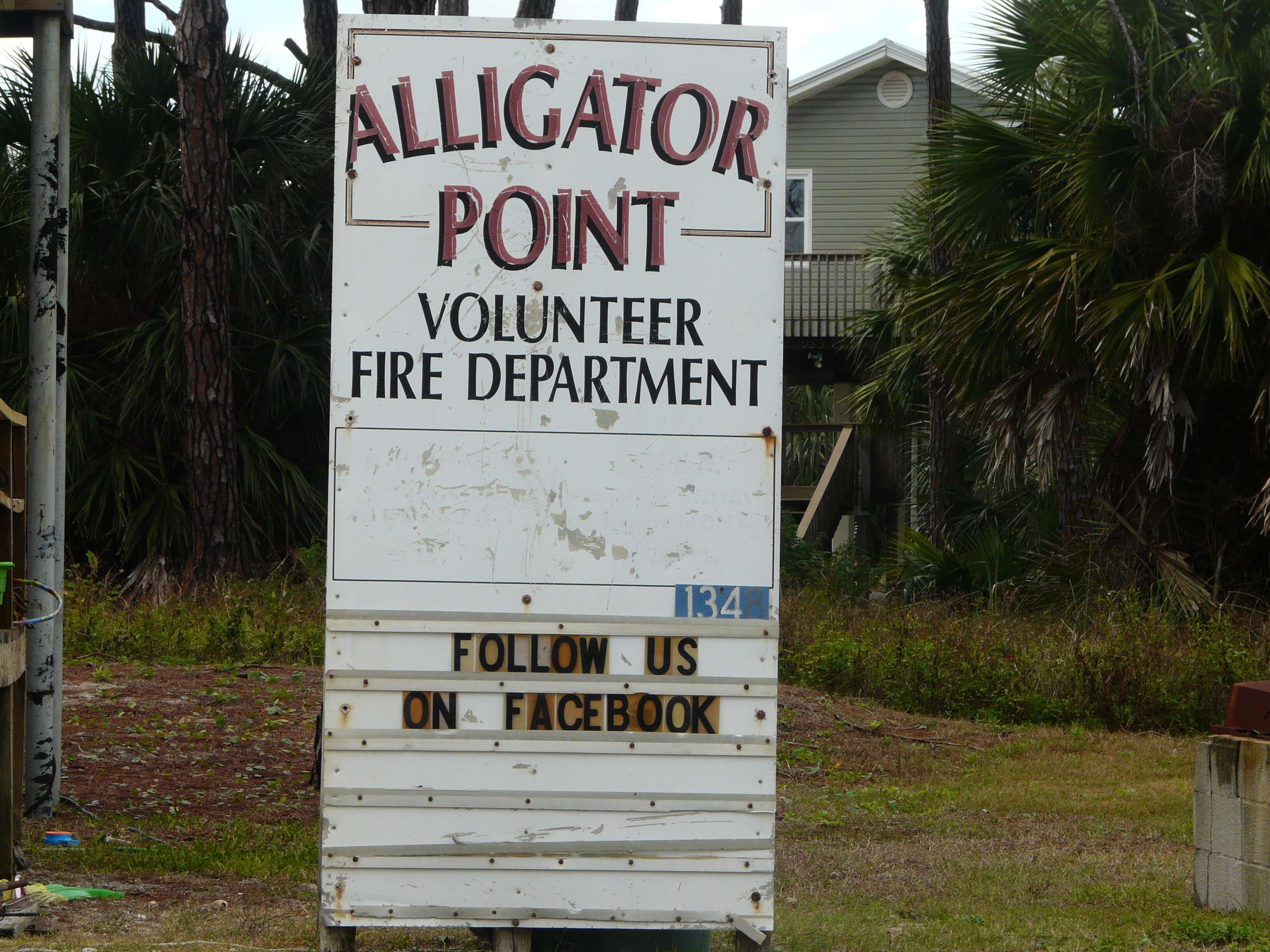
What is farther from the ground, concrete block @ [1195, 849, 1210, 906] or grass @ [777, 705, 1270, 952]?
concrete block @ [1195, 849, 1210, 906]

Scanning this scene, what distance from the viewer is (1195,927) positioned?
17.3ft

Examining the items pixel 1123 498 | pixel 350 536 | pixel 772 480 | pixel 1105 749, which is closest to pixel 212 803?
pixel 350 536

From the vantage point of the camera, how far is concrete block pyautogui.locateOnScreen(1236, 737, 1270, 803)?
5438mm

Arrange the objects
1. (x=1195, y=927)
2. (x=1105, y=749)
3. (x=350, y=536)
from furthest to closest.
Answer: (x=1105, y=749), (x=1195, y=927), (x=350, y=536)

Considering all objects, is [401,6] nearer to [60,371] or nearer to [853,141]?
[60,371]

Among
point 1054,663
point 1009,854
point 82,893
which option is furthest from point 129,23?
point 1009,854

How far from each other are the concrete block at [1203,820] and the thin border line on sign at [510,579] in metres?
2.54

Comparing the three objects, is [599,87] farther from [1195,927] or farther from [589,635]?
[1195,927]

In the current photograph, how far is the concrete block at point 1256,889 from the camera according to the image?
5469 millimetres

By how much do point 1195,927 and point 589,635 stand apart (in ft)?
8.76

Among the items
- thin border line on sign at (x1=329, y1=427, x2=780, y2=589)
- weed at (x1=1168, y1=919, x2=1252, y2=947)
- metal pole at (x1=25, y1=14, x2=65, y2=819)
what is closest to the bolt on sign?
thin border line on sign at (x1=329, y1=427, x2=780, y2=589)

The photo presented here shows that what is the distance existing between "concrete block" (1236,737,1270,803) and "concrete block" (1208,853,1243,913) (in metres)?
0.27

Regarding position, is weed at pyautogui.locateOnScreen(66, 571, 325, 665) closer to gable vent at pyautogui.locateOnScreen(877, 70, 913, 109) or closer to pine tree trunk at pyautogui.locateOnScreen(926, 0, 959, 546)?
pine tree trunk at pyautogui.locateOnScreen(926, 0, 959, 546)

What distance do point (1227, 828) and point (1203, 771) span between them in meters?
0.23
